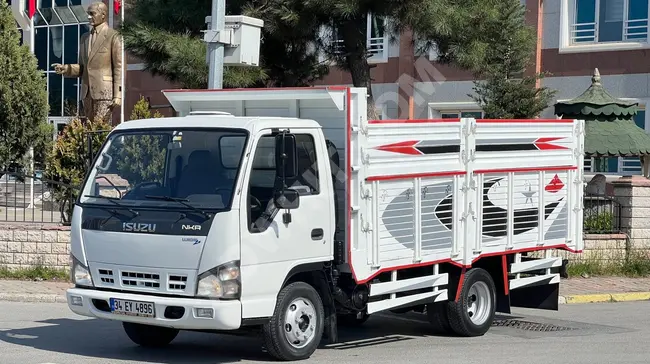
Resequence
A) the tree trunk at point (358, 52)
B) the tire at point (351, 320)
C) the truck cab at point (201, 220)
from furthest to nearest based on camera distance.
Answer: the tree trunk at point (358, 52), the tire at point (351, 320), the truck cab at point (201, 220)

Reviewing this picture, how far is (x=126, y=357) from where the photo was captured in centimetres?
1028

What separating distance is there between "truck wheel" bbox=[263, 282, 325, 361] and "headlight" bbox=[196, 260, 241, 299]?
1.74ft

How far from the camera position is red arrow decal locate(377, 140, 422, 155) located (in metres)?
10.6

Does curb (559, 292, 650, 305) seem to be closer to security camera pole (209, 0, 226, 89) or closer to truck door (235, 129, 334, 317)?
security camera pole (209, 0, 226, 89)

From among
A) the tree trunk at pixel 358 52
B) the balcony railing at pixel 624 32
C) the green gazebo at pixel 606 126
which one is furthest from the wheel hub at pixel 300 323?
the balcony railing at pixel 624 32

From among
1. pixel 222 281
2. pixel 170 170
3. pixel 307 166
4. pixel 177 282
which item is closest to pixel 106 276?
pixel 177 282

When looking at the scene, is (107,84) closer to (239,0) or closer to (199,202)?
(239,0)

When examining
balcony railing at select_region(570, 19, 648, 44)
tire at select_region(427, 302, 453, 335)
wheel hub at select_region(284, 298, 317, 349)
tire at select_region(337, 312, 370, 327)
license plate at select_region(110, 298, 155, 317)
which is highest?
balcony railing at select_region(570, 19, 648, 44)

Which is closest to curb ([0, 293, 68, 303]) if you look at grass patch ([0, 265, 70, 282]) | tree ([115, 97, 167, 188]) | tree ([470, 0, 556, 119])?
grass patch ([0, 265, 70, 282])

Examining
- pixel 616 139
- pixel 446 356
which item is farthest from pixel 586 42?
pixel 446 356

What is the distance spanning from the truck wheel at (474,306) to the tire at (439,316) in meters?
0.06

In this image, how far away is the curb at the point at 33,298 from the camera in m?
14.4

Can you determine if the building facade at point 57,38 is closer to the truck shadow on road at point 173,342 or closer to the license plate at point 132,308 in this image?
the truck shadow on road at point 173,342

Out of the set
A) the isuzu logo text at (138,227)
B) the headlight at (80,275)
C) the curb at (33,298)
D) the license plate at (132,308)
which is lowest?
the curb at (33,298)
